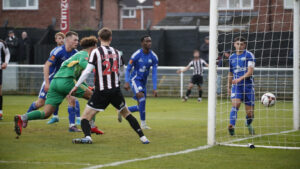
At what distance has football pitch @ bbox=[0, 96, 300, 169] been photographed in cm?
676

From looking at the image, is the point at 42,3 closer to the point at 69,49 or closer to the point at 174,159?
the point at 69,49

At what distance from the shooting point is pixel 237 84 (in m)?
10.2

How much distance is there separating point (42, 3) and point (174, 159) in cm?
2611

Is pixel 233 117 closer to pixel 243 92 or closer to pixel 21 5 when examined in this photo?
pixel 243 92

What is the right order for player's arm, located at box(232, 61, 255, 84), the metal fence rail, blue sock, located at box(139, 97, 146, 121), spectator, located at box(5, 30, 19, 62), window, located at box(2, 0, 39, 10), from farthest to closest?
window, located at box(2, 0, 39, 10)
spectator, located at box(5, 30, 19, 62)
the metal fence rail
blue sock, located at box(139, 97, 146, 121)
player's arm, located at box(232, 61, 255, 84)

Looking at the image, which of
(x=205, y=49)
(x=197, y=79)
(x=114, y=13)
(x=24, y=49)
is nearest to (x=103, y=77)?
(x=197, y=79)

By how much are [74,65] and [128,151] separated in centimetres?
242

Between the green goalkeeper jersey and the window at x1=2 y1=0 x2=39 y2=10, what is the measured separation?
23.2 metres

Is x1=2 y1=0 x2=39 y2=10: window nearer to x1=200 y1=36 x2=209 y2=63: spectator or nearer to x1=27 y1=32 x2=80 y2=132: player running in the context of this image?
x1=200 y1=36 x2=209 y2=63: spectator

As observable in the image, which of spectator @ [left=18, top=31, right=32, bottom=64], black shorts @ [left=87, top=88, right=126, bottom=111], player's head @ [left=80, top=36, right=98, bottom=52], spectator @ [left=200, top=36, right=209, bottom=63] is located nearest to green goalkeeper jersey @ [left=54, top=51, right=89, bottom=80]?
player's head @ [left=80, top=36, right=98, bottom=52]

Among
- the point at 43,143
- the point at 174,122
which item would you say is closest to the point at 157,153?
the point at 43,143

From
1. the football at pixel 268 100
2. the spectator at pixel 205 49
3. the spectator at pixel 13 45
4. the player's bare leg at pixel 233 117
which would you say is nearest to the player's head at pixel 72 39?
the player's bare leg at pixel 233 117

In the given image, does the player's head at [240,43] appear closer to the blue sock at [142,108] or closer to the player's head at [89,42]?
the blue sock at [142,108]

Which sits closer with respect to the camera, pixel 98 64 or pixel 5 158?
pixel 5 158
